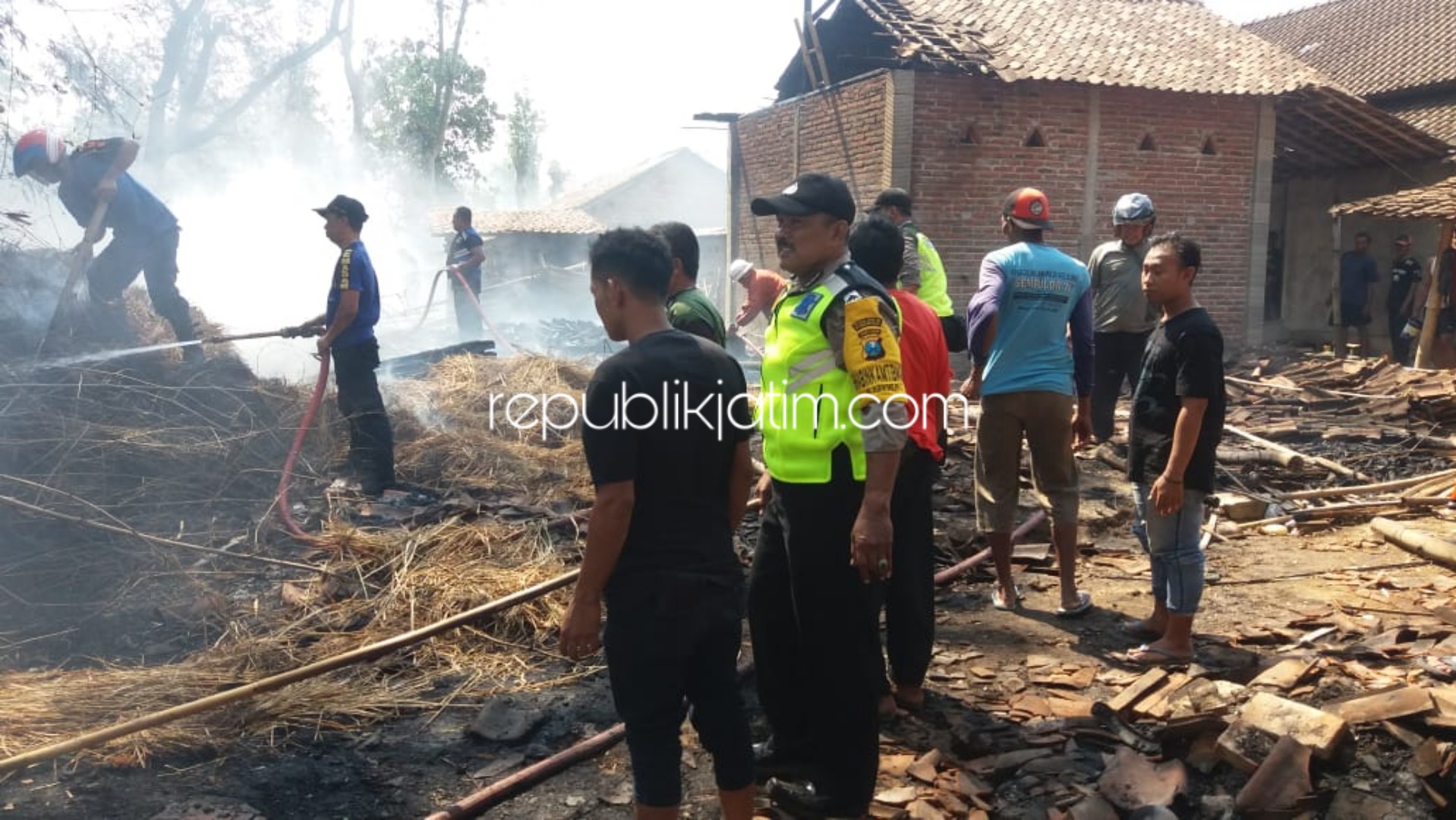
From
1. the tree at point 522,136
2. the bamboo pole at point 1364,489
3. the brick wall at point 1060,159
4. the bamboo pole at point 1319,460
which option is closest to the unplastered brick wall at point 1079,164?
the brick wall at point 1060,159

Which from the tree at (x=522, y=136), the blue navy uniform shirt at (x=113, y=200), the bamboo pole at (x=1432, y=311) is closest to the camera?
the blue navy uniform shirt at (x=113, y=200)

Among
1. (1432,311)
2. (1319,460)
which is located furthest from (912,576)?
(1432,311)

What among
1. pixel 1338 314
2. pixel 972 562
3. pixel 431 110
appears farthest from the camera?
pixel 431 110

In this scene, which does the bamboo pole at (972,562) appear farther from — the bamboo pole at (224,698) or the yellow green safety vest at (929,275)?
the bamboo pole at (224,698)

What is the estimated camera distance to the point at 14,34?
21.5ft

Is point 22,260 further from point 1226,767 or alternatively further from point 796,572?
point 1226,767

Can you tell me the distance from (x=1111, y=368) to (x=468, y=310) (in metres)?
9.44

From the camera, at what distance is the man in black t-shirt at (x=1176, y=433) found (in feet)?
12.3

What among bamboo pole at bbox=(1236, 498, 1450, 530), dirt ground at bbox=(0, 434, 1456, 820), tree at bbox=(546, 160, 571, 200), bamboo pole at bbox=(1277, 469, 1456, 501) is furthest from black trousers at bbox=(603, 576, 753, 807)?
tree at bbox=(546, 160, 571, 200)

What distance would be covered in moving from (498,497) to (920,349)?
4.10 m

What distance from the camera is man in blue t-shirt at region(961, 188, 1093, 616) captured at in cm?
448

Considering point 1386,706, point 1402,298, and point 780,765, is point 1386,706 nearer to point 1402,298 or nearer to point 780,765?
point 780,765

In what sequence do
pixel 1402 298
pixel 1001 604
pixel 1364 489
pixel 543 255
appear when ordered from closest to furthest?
pixel 1001 604, pixel 1364 489, pixel 1402 298, pixel 543 255

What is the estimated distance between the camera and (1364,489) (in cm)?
662
